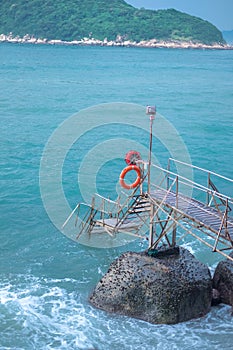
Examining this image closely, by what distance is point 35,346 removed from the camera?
1756 cm

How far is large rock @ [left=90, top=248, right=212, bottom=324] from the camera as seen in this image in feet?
60.0

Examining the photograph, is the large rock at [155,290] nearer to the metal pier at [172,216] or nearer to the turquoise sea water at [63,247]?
the turquoise sea water at [63,247]

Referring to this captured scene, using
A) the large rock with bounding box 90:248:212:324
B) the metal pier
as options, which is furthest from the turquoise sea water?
the metal pier

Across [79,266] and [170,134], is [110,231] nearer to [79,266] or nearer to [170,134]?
[79,266]

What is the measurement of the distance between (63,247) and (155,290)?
757 centimetres

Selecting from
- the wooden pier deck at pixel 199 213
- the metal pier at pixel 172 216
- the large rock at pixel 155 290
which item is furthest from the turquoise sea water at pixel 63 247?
the wooden pier deck at pixel 199 213

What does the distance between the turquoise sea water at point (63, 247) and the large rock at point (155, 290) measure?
0.38m

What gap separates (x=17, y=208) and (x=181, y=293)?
13597 mm

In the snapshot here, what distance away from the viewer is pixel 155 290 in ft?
60.2

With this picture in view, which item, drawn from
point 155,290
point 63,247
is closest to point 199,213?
point 155,290

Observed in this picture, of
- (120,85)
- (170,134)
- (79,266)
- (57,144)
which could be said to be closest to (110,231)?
(79,266)

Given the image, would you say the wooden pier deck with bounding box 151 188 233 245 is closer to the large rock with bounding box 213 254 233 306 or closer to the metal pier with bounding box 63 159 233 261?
the metal pier with bounding box 63 159 233 261

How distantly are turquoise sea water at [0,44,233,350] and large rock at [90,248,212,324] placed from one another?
1.24 feet

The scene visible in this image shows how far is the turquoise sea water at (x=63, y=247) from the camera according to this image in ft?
58.6
